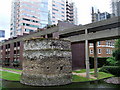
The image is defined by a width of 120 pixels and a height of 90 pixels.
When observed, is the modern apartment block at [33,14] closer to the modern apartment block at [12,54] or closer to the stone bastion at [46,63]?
the modern apartment block at [12,54]

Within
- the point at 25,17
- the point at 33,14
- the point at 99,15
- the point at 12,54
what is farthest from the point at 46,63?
the point at 99,15

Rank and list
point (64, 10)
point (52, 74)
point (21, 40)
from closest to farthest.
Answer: point (52, 74) → point (21, 40) → point (64, 10)

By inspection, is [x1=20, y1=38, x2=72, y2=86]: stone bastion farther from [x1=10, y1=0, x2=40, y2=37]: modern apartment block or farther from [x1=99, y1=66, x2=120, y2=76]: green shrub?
[x1=10, y1=0, x2=40, y2=37]: modern apartment block

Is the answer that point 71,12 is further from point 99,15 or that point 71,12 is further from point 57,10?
point 99,15

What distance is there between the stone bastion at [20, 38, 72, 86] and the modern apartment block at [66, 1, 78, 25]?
82.3m

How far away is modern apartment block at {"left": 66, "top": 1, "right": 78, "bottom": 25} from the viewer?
10306 centimetres

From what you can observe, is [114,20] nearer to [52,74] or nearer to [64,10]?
[52,74]

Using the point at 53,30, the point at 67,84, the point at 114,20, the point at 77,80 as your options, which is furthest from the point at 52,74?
the point at 53,30

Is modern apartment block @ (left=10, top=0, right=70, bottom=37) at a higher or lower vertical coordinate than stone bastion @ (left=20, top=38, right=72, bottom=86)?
higher

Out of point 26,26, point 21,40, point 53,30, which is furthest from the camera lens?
point 26,26

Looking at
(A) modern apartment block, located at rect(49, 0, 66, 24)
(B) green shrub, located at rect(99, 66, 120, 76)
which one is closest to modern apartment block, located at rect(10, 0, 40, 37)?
(A) modern apartment block, located at rect(49, 0, 66, 24)

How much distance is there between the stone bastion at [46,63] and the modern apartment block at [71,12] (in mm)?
82256

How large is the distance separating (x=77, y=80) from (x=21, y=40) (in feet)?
85.2

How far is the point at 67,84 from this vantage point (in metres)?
21.4
